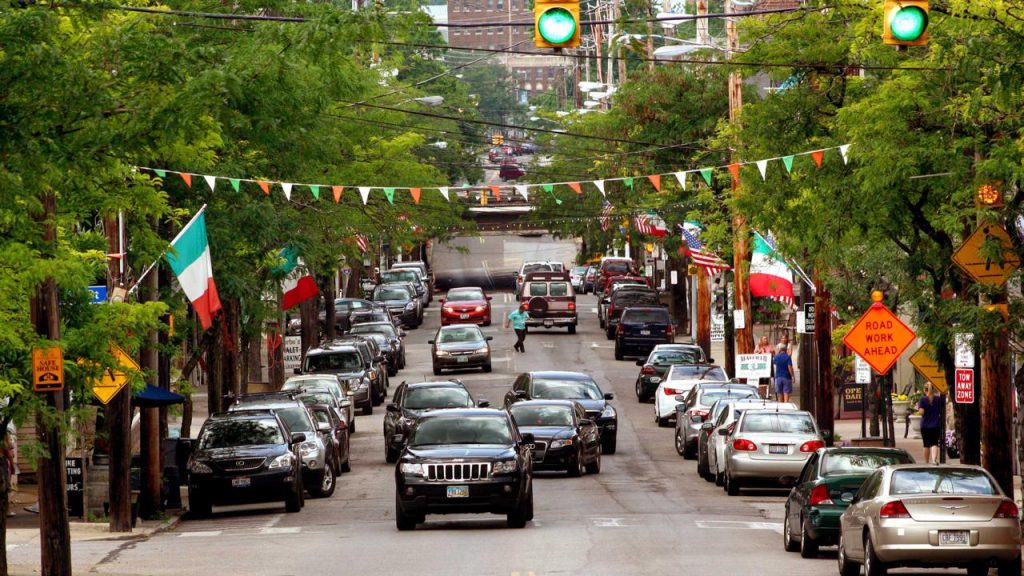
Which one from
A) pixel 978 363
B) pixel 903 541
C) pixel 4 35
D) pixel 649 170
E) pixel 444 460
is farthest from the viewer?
pixel 649 170

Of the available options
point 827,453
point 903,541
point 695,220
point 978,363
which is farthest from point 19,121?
point 695,220

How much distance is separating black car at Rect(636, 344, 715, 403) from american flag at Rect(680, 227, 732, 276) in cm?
230

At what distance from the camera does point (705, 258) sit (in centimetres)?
4659

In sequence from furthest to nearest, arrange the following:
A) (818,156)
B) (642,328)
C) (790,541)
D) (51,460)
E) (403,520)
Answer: (642,328) < (818,156) < (403,520) < (790,541) < (51,460)

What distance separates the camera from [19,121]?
43.6 ft

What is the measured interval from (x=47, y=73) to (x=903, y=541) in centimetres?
922

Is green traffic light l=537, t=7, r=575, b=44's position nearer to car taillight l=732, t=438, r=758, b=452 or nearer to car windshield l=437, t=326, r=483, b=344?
car taillight l=732, t=438, r=758, b=452

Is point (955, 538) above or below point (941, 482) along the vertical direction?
below

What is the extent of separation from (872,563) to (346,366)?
2961 centimetres

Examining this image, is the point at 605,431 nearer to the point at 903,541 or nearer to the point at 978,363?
the point at 978,363

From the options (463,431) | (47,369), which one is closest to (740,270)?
(463,431)

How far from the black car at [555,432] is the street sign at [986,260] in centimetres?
1203

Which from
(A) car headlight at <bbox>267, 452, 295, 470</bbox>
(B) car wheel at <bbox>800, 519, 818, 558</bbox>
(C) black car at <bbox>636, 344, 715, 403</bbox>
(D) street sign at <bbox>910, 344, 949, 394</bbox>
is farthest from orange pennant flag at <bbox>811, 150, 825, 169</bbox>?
(C) black car at <bbox>636, 344, 715, 403</bbox>

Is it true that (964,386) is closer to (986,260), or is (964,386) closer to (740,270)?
(986,260)
